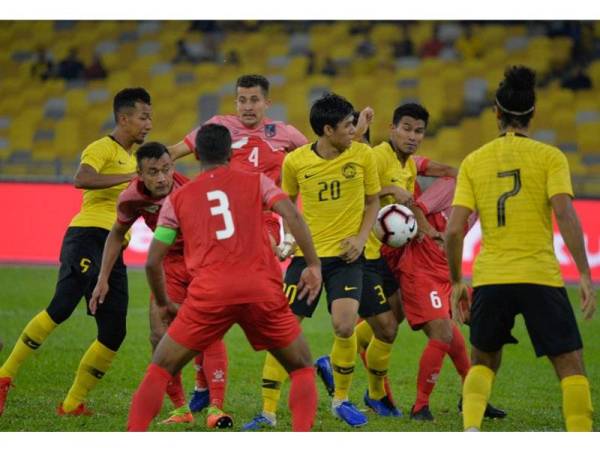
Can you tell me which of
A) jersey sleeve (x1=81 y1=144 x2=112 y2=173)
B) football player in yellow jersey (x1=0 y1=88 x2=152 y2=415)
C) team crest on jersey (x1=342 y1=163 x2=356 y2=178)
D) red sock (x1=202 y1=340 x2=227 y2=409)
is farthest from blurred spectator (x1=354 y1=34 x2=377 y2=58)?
red sock (x1=202 y1=340 x2=227 y2=409)

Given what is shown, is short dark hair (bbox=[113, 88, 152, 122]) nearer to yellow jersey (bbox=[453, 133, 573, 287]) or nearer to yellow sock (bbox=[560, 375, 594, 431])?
→ yellow jersey (bbox=[453, 133, 573, 287])

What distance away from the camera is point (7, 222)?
663 inches

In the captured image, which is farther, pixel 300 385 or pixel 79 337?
pixel 79 337

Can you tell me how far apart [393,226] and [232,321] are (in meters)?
2.44

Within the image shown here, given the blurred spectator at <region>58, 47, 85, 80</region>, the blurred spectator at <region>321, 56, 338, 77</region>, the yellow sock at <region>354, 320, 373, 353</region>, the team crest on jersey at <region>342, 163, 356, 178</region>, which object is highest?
the blurred spectator at <region>58, 47, 85, 80</region>

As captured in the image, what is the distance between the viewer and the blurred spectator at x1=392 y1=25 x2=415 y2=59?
961 inches

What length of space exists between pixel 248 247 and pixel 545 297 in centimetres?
154

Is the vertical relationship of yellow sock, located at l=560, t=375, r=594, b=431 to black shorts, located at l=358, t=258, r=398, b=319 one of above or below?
below

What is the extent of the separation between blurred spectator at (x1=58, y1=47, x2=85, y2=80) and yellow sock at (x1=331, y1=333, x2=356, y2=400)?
57.4 feet

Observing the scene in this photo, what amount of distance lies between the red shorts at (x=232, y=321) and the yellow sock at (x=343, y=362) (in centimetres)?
180

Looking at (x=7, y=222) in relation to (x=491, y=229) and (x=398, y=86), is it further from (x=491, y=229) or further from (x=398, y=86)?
(x=491, y=229)

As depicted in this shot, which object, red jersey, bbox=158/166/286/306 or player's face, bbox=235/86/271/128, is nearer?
red jersey, bbox=158/166/286/306

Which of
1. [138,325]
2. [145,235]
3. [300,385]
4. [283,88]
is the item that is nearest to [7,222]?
[145,235]

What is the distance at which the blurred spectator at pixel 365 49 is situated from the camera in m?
24.5
